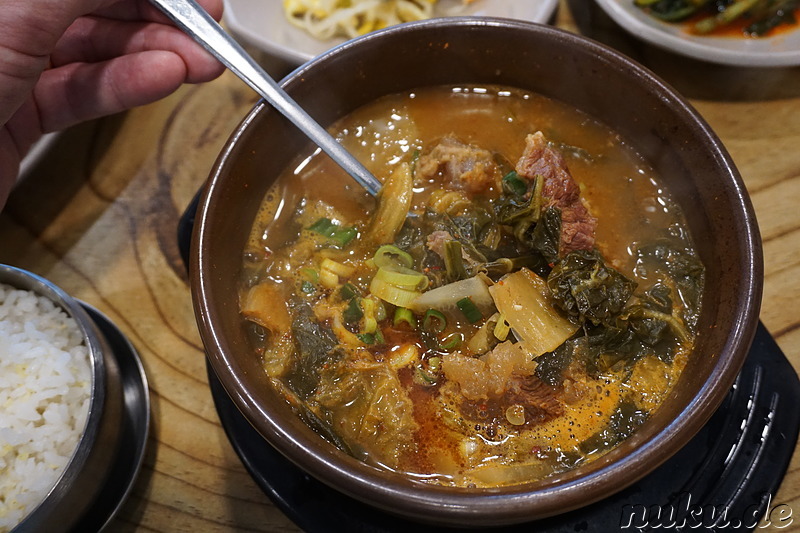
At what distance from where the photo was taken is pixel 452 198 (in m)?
2.09

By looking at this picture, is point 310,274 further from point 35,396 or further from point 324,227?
point 35,396

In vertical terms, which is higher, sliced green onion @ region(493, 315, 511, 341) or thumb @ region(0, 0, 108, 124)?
thumb @ region(0, 0, 108, 124)

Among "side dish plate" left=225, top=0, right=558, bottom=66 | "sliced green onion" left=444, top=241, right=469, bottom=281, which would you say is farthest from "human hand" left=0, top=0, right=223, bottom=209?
"sliced green onion" left=444, top=241, right=469, bottom=281

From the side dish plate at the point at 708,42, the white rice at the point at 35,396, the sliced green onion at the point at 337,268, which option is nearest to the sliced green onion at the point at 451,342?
the sliced green onion at the point at 337,268

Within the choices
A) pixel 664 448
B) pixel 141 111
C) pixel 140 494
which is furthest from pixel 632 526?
pixel 141 111

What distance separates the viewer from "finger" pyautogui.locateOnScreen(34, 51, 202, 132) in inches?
86.0

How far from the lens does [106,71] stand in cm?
224

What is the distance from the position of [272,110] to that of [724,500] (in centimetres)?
175

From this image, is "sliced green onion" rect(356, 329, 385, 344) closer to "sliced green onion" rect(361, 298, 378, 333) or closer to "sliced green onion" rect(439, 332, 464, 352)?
"sliced green onion" rect(361, 298, 378, 333)

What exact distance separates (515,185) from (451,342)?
0.56 meters

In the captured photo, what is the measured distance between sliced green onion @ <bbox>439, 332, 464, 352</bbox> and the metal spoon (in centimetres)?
65

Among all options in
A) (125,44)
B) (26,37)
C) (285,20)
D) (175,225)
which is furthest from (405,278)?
(285,20)

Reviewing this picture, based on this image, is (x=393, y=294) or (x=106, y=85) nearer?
(x=393, y=294)

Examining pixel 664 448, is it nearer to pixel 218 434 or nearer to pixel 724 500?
pixel 724 500
